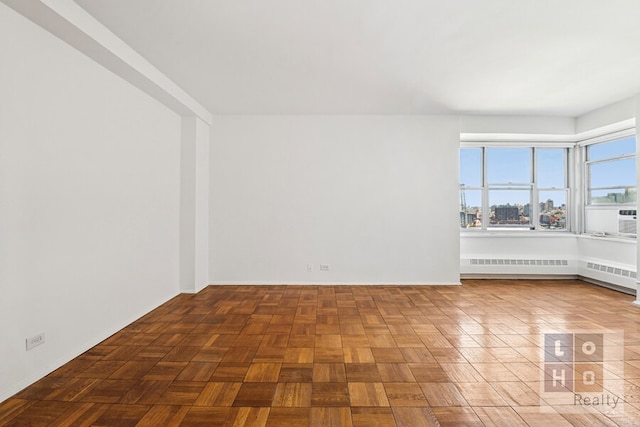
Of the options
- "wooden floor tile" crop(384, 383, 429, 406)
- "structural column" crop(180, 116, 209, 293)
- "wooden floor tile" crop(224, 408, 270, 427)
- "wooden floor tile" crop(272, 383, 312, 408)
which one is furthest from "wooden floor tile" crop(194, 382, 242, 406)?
"structural column" crop(180, 116, 209, 293)

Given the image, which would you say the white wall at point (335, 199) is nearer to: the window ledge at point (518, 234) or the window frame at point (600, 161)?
the window ledge at point (518, 234)

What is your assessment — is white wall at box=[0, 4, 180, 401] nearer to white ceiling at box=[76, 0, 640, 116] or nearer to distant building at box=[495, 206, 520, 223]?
white ceiling at box=[76, 0, 640, 116]

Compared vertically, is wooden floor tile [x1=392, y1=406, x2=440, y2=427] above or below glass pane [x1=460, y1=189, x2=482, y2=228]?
below

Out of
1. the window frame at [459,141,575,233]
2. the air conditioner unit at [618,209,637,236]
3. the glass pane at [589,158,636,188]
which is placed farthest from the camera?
the window frame at [459,141,575,233]

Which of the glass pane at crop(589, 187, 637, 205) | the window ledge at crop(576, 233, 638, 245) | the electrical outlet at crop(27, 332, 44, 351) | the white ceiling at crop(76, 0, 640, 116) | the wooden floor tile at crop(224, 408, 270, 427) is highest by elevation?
the white ceiling at crop(76, 0, 640, 116)

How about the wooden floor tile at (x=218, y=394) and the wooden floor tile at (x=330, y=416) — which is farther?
→ the wooden floor tile at (x=218, y=394)

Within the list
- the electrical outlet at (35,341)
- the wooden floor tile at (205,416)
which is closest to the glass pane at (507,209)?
the wooden floor tile at (205,416)

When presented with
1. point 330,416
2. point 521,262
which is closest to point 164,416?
point 330,416

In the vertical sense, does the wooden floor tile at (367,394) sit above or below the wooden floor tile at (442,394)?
below

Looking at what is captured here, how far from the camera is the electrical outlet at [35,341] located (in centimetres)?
239

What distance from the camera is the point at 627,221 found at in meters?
5.28

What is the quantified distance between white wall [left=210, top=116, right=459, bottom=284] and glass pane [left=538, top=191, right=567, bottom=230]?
6.50 ft

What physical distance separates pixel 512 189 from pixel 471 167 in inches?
32.1

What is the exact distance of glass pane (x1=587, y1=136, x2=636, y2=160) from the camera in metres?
5.34
